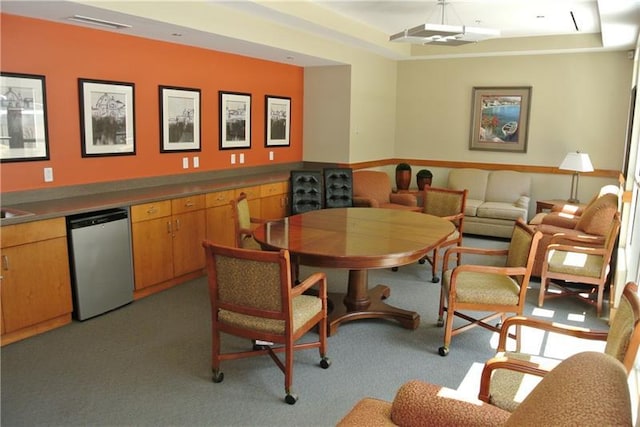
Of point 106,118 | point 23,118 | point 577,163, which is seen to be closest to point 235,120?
point 106,118

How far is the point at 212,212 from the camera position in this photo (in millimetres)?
5156

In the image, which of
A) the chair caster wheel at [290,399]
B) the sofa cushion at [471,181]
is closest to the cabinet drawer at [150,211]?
the chair caster wheel at [290,399]

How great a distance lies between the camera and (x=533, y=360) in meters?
2.38

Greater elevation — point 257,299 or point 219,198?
point 219,198

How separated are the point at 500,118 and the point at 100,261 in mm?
6086

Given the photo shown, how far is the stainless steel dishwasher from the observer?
3.87 m

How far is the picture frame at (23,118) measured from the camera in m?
3.81

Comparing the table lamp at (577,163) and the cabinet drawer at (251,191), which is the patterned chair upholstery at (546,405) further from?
the table lamp at (577,163)

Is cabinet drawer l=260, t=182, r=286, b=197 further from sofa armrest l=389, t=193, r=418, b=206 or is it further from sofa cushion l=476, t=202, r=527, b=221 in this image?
sofa cushion l=476, t=202, r=527, b=221

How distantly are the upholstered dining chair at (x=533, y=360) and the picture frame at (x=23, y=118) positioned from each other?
376 centimetres

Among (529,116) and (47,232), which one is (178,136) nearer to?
(47,232)

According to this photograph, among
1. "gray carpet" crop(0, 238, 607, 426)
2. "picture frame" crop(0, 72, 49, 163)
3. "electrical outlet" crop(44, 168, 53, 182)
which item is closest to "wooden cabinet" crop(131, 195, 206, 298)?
"gray carpet" crop(0, 238, 607, 426)

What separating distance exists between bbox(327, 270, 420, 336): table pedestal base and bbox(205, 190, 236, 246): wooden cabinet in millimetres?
1615

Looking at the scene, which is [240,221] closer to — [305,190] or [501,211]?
[305,190]
